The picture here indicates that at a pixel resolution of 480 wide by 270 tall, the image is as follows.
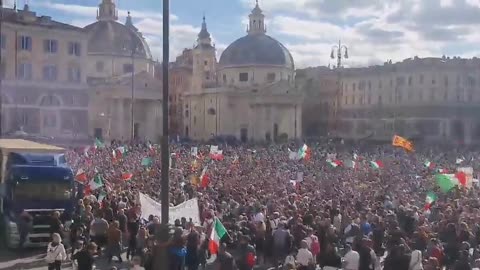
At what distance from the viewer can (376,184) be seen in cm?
2481

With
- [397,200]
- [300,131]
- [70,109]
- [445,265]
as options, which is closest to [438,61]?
[300,131]

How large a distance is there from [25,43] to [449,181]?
126 ft

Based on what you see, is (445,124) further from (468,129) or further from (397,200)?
(397,200)

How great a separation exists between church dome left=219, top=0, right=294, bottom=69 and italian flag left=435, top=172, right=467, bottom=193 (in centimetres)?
6400

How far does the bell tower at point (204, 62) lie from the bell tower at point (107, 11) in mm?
10659

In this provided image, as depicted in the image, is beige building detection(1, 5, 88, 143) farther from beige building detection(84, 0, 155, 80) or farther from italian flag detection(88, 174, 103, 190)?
italian flag detection(88, 174, 103, 190)

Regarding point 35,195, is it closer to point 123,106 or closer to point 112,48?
point 123,106

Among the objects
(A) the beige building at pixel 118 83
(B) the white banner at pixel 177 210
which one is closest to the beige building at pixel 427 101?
(A) the beige building at pixel 118 83

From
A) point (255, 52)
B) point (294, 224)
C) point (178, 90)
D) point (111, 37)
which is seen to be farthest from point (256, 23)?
point (294, 224)

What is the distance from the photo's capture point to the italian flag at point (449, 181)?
21047mm

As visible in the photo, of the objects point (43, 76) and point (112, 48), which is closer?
point (43, 76)

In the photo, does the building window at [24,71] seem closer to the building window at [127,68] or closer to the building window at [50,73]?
the building window at [50,73]

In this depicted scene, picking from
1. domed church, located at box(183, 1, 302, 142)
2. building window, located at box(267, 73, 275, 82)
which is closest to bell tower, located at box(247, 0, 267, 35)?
domed church, located at box(183, 1, 302, 142)

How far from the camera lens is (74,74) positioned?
190ft
